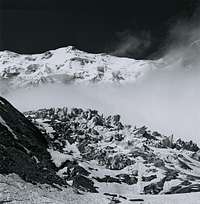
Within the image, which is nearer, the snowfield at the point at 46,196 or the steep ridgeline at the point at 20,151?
the snowfield at the point at 46,196

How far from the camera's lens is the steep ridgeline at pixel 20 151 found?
95125 millimetres

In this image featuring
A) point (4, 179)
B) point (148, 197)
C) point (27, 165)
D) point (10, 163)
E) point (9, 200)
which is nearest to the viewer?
point (9, 200)

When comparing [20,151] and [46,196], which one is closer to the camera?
[46,196]

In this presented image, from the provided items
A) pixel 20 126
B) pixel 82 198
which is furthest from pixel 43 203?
pixel 20 126

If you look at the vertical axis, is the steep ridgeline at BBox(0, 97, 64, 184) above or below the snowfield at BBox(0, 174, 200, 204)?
above

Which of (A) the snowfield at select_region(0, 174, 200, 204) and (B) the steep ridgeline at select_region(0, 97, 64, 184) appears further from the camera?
(B) the steep ridgeline at select_region(0, 97, 64, 184)

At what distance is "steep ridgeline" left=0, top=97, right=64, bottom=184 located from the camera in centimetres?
9512

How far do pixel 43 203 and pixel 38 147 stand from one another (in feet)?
200

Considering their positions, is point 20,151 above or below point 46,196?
above

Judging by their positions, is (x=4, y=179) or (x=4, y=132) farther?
(x=4, y=132)

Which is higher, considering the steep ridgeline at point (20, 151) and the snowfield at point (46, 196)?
the steep ridgeline at point (20, 151)

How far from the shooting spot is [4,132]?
113562 millimetres

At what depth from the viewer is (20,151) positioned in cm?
11181

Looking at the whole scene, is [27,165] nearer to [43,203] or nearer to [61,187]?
[61,187]
